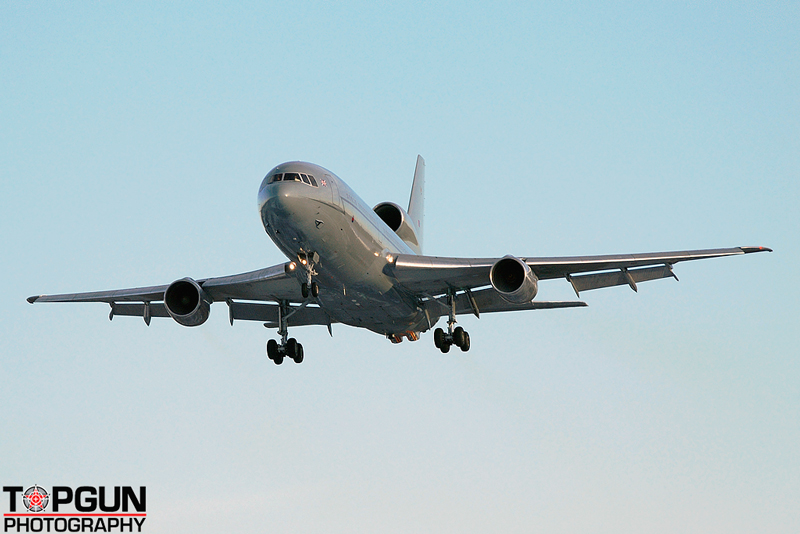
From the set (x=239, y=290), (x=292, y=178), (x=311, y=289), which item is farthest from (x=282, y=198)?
(x=239, y=290)

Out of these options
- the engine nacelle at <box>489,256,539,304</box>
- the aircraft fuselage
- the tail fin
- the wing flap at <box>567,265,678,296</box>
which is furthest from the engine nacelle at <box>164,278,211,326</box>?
the tail fin

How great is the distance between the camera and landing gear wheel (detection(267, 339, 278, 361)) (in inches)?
1494

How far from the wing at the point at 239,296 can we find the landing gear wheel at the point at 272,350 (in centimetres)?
146

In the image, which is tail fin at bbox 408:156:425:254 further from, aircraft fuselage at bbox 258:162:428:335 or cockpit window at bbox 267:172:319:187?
cockpit window at bbox 267:172:319:187

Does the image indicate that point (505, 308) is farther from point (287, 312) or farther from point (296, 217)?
point (296, 217)

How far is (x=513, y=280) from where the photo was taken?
33500mm

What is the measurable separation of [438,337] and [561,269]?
5820 mm

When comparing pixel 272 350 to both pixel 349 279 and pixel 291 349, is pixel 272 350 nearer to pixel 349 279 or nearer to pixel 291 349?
pixel 291 349

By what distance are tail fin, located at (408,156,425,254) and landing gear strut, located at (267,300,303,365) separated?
11.0m

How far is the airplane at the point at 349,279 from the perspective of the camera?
98.8 feet

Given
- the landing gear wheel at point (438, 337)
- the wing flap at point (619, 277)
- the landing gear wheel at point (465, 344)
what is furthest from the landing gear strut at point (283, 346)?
the wing flap at point (619, 277)

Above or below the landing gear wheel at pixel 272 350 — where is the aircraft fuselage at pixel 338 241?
below

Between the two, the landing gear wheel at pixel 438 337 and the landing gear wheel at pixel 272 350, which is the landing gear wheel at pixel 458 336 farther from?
the landing gear wheel at pixel 272 350

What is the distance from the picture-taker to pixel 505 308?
37.4 metres
